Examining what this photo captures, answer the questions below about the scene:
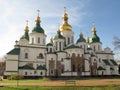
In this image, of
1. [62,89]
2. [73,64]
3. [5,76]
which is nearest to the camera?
[62,89]

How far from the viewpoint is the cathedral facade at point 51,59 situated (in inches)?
2310

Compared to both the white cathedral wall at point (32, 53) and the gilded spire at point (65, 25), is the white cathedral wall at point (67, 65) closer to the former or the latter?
the white cathedral wall at point (32, 53)

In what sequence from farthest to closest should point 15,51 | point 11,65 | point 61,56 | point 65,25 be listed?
point 65,25
point 61,56
point 15,51
point 11,65

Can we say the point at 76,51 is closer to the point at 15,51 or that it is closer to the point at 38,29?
the point at 38,29

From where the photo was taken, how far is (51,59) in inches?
2479

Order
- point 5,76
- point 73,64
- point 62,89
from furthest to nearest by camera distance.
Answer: point 73,64 < point 5,76 < point 62,89

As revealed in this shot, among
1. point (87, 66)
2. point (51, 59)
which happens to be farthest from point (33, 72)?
point (87, 66)

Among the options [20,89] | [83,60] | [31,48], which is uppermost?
[31,48]

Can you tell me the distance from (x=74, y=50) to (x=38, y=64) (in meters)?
12.5

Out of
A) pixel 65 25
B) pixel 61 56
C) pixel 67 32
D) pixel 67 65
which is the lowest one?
pixel 67 65

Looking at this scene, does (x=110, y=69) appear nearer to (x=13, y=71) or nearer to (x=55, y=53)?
(x=55, y=53)

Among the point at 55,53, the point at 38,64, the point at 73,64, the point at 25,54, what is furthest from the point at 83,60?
the point at 25,54

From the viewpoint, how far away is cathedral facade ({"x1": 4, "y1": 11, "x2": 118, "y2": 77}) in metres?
58.7

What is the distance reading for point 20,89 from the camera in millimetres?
24062
